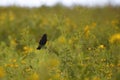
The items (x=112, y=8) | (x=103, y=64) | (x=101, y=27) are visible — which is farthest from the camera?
(x=112, y=8)

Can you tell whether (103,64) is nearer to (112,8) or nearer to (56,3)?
(112,8)

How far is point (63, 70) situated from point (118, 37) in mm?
896

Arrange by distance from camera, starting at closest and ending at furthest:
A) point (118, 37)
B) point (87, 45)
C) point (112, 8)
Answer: point (118, 37) < point (87, 45) < point (112, 8)

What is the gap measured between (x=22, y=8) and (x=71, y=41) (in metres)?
7.66

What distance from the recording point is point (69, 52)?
426 cm

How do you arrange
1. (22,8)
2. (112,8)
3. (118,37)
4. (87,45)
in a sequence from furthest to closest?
(22,8)
(112,8)
(87,45)
(118,37)

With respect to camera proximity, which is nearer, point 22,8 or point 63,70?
point 63,70

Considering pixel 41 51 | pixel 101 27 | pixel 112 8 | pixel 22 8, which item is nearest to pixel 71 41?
pixel 41 51

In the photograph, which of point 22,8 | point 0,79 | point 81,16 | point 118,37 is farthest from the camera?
point 22,8

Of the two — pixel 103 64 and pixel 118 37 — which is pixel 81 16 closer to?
pixel 103 64

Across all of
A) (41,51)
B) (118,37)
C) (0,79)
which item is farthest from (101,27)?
(0,79)

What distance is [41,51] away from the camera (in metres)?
4.49

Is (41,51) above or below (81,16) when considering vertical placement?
below

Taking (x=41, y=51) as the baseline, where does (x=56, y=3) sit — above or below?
above
